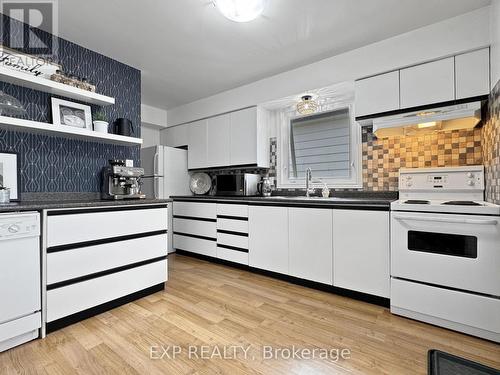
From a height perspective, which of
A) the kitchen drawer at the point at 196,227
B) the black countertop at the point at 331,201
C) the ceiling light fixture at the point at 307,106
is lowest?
the kitchen drawer at the point at 196,227

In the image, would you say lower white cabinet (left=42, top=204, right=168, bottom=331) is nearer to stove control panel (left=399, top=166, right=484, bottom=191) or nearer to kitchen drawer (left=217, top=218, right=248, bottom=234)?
kitchen drawer (left=217, top=218, right=248, bottom=234)

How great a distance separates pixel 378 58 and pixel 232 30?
1.41 metres

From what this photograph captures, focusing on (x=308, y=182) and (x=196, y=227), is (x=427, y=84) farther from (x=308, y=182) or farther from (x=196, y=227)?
(x=196, y=227)

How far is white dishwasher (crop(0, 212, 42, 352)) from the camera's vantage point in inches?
58.4

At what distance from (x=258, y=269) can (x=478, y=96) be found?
2.55m

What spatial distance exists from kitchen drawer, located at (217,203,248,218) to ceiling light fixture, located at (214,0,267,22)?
189cm

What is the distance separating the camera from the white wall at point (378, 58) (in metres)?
1.97

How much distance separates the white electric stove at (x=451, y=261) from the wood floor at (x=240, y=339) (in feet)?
0.41

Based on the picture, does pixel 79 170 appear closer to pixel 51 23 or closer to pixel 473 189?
pixel 51 23

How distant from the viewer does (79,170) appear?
248cm

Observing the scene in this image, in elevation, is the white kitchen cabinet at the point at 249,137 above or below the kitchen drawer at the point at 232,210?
above

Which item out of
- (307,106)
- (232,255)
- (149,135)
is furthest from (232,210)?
(149,135)

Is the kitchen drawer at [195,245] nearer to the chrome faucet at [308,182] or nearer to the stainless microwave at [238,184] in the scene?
the stainless microwave at [238,184]

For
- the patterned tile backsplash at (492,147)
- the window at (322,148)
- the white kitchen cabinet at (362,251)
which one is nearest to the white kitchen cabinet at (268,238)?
the white kitchen cabinet at (362,251)
